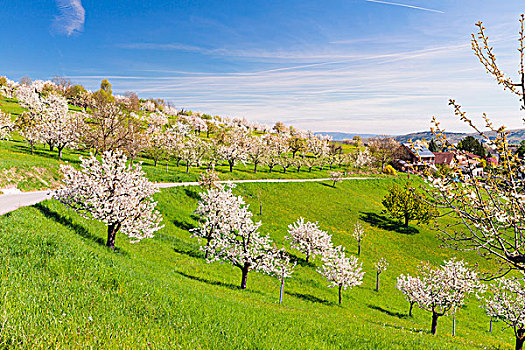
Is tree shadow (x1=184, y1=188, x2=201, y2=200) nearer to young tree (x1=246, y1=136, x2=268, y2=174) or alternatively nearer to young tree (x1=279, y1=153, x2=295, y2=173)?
young tree (x1=246, y1=136, x2=268, y2=174)

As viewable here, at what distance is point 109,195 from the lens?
18.0 m

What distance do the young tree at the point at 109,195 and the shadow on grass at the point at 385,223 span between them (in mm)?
47742

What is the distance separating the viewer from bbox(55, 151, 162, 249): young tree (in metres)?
17.7

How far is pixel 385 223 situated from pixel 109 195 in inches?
2098

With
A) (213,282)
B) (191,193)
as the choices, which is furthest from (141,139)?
(213,282)

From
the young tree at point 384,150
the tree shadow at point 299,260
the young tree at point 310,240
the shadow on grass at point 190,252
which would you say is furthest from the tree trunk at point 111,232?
the young tree at point 384,150

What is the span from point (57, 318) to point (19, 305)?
791 mm

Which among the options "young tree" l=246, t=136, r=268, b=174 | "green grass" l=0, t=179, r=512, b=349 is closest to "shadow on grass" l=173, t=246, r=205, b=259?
"green grass" l=0, t=179, r=512, b=349

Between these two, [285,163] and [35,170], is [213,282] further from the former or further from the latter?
[285,163]

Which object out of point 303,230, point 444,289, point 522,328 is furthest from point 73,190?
point 522,328

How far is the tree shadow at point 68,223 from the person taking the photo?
60.1 ft

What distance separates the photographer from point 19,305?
5469 millimetres

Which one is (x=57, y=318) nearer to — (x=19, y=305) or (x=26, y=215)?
(x=19, y=305)

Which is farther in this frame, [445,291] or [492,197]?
[445,291]
